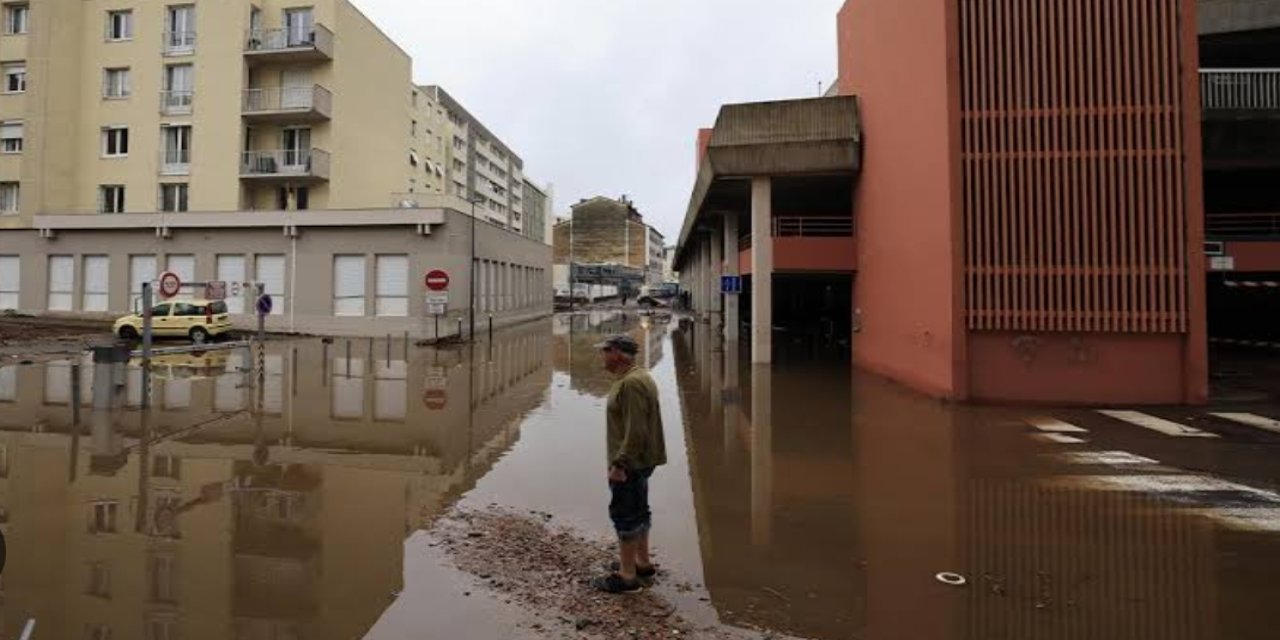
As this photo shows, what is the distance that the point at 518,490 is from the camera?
715 centimetres

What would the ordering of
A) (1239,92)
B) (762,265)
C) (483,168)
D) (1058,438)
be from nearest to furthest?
1. (1058,438)
2. (1239,92)
3. (762,265)
4. (483,168)

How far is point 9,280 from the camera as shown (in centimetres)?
2952

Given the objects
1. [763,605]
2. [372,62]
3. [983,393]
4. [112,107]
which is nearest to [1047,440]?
[983,393]

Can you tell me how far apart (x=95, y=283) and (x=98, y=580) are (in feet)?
101

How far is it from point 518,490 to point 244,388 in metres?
8.73

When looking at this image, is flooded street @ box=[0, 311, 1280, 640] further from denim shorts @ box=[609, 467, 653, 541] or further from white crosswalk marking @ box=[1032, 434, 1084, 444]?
denim shorts @ box=[609, 467, 653, 541]

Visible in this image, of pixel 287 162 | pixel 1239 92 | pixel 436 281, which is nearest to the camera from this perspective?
pixel 1239 92

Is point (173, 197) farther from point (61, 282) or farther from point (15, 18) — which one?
point (15, 18)

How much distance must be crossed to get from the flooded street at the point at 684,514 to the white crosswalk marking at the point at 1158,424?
0.27 ft

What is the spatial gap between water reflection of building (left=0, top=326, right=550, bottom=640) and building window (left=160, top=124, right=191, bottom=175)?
19.7 meters

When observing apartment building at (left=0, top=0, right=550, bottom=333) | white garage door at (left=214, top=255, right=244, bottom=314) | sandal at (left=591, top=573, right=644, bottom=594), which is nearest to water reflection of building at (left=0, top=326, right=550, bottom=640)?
sandal at (left=591, top=573, right=644, bottom=594)

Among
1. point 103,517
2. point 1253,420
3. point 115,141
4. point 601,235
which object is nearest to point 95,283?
point 115,141

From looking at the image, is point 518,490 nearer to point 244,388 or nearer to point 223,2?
point 244,388

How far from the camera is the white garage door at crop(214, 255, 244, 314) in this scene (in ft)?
91.1
